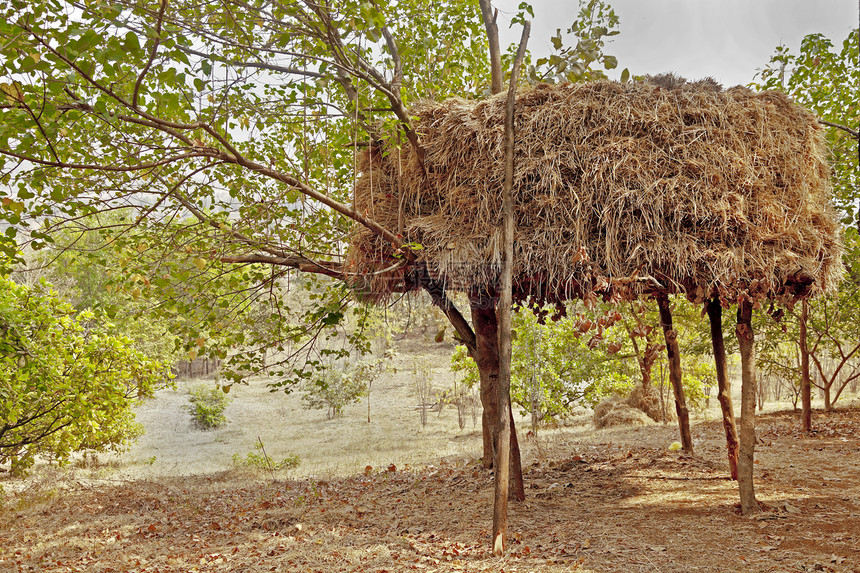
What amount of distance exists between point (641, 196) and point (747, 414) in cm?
245

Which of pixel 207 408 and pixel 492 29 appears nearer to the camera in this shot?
pixel 492 29

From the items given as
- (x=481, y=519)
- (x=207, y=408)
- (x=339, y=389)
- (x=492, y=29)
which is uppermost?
(x=492, y=29)

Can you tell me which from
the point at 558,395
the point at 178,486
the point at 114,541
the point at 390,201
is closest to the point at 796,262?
the point at 390,201

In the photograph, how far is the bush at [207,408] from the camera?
22.8m

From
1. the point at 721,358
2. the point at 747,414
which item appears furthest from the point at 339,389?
the point at 747,414

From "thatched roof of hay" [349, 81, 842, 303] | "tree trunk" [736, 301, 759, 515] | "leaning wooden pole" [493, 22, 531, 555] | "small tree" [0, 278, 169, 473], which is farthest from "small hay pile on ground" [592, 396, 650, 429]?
"small tree" [0, 278, 169, 473]

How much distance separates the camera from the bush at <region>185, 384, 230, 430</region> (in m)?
22.8

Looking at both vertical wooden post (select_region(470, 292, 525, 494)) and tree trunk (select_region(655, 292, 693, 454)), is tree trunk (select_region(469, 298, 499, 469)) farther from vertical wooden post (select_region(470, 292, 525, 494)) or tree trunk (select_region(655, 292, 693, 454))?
tree trunk (select_region(655, 292, 693, 454))

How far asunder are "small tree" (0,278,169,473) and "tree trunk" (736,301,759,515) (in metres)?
7.57

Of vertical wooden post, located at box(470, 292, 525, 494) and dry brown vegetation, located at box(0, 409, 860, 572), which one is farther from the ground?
vertical wooden post, located at box(470, 292, 525, 494)

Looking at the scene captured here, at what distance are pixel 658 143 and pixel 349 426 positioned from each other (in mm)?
19570

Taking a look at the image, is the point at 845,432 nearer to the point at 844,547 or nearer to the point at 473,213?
the point at 844,547

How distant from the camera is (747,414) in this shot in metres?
5.66

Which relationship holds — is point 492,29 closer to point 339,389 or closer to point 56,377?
point 56,377
